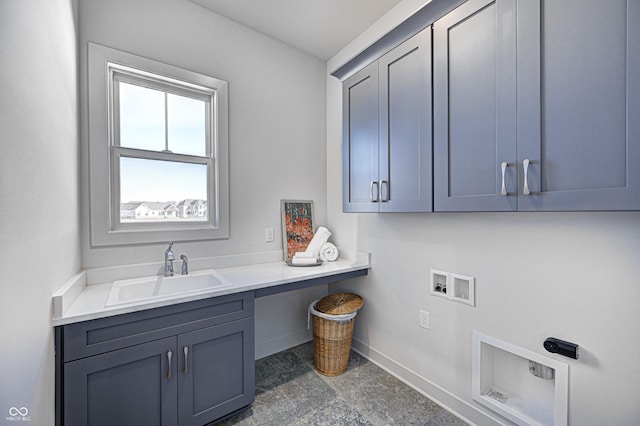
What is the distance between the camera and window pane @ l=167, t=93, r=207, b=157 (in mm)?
2014

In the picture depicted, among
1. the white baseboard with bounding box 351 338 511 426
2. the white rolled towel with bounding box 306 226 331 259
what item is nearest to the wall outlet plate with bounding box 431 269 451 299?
the white baseboard with bounding box 351 338 511 426

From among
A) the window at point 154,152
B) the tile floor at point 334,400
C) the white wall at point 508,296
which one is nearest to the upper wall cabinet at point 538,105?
the white wall at point 508,296

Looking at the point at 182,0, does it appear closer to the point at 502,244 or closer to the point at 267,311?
the point at 267,311

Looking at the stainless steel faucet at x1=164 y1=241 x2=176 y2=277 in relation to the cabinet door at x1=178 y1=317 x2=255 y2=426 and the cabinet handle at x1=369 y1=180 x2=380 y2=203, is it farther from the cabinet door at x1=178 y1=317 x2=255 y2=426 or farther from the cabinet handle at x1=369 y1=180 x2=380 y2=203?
the cabinet handle at x1=369 y1=180 x2=380 y2=203

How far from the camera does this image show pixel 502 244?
1.47m

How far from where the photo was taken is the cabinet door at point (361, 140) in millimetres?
1839

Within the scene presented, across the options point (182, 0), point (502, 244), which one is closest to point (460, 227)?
point (502, 244)

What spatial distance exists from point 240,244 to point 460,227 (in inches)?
63.7

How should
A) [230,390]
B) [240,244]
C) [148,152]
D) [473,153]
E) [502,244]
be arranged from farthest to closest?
1. [240,244]
2. [148,152]
3. [230,390]
4. [502,244]
5. [473,153]

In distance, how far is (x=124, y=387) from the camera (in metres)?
1.30

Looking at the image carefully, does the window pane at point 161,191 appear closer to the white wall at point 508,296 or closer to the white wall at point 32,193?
the white wall at point 32,193

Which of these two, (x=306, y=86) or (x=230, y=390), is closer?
(x=230, y=390)

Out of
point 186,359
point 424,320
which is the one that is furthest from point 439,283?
point 186,359

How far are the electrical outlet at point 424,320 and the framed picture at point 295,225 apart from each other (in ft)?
3.67
